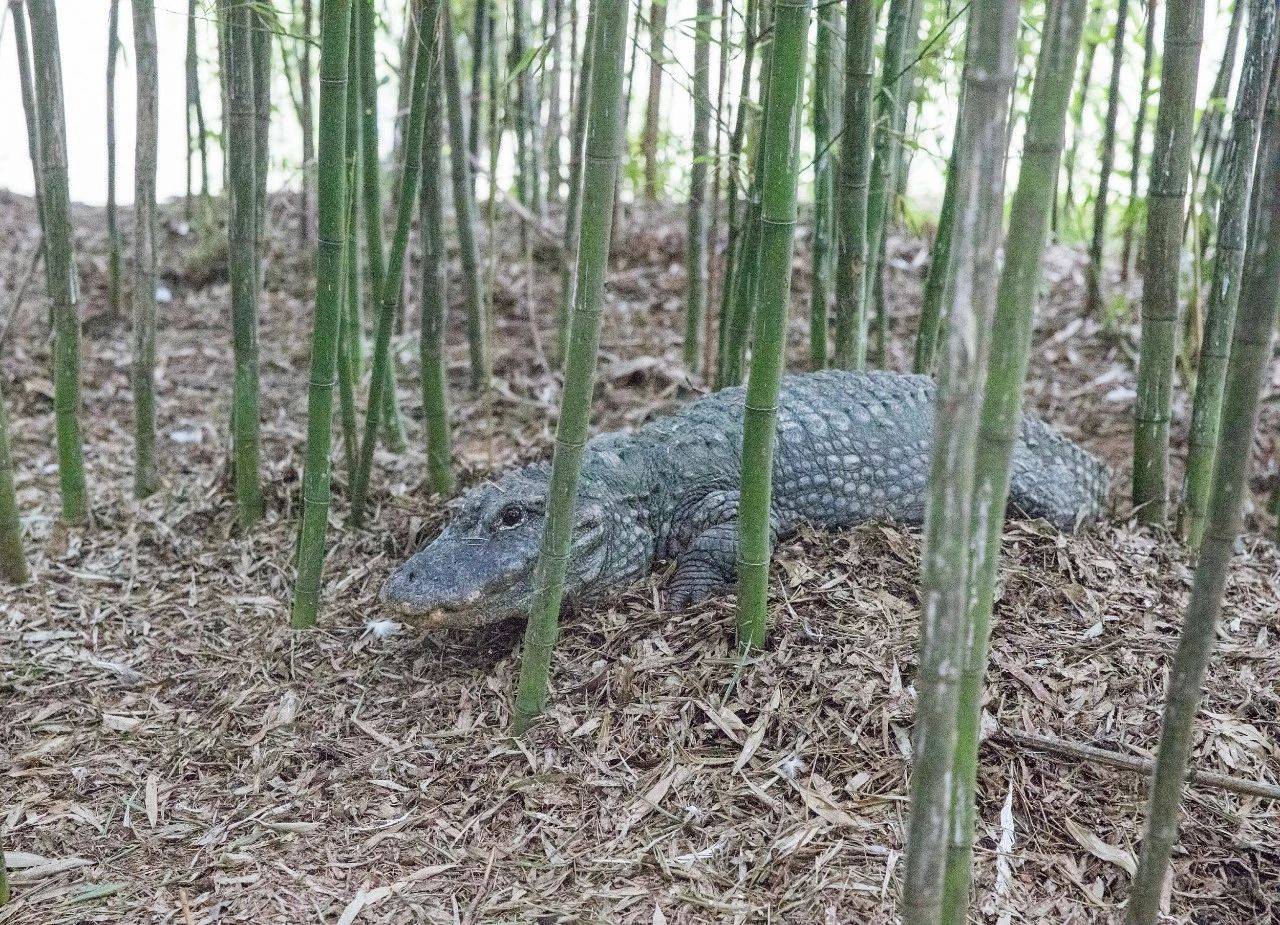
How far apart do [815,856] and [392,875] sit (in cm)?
101

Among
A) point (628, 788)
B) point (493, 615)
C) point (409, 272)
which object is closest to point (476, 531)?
point (493, 615)

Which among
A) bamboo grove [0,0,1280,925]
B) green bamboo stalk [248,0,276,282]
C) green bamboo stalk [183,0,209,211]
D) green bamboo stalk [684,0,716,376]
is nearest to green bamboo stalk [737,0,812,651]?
bamboo grove [0,0,1280,925]

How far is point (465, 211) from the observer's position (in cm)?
518

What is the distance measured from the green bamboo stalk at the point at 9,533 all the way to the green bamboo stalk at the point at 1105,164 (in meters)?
4.53

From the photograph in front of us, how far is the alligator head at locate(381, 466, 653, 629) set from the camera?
3.44m

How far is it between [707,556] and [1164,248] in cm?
178

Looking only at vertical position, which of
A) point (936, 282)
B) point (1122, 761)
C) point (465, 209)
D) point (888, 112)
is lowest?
point (1122, 761)

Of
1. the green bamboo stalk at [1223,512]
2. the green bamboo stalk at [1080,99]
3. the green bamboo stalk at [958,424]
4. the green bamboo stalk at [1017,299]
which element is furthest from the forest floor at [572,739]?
the green bamboo stalk at [1080,99]

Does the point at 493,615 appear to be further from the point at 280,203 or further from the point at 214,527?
the point at 280,203

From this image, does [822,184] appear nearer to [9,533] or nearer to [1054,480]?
[1054,480]

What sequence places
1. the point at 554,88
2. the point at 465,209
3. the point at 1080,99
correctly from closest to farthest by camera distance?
the point at 554,88 → the point at 465,209 → the point at 1080,99

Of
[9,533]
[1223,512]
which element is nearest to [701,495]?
[1223,512]

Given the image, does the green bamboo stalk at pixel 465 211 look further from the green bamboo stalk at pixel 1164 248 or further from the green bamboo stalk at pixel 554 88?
the green bamboo stalk at pixel 1164 248

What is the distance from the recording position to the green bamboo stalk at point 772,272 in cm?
267
